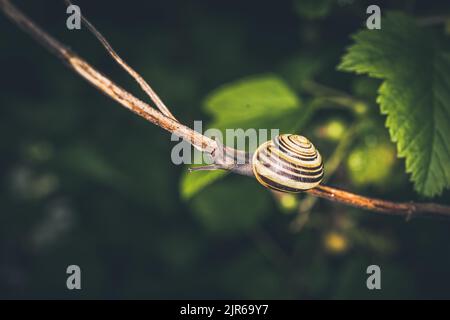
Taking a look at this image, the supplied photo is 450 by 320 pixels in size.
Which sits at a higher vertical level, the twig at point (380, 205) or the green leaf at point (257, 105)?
the green leaf at point (257, 105)

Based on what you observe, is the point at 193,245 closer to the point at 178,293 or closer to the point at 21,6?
the point at 178,293

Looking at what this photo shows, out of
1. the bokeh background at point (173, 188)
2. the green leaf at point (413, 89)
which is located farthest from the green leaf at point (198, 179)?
the bokeh background at point (173, 188)

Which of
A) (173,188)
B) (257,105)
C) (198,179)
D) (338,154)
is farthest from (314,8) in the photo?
(173,188)

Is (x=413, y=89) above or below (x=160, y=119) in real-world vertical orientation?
above

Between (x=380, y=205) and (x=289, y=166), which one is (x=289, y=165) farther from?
(x=380, y=205)

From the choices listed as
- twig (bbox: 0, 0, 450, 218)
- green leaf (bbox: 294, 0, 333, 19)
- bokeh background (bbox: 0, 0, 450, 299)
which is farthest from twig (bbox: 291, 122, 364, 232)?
twig (bbox: 0, 0, 450, 218)

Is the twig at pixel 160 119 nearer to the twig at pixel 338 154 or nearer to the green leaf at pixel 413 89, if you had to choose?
the green leaf at pixel 413 89

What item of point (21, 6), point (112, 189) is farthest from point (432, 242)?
point (21, 6)
